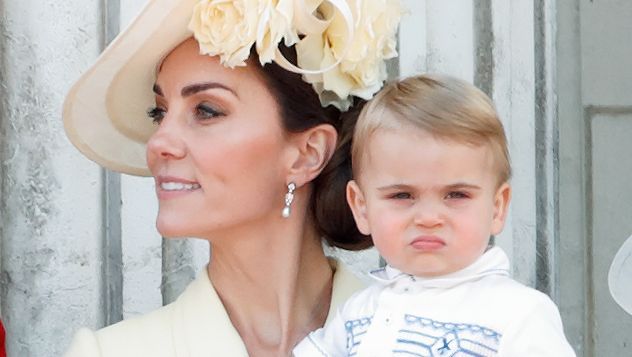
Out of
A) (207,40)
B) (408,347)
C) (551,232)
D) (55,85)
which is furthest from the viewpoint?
(551,232)

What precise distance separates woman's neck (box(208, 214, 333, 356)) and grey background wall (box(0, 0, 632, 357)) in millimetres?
668

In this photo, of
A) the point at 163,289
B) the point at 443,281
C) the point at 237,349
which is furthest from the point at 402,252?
the point at 163,289

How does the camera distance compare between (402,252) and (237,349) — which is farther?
(237,349)

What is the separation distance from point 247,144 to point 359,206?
333mm

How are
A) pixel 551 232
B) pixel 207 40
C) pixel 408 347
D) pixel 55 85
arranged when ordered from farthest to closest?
1. pixel 551 232
2. pixel 55 85
3. pixel 207 40
4. pixel 408 347

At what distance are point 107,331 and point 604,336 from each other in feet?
5.10

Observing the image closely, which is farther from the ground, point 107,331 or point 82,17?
point 82,17

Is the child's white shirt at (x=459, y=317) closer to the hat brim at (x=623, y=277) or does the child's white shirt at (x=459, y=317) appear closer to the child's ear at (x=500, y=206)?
the child's ear at (x=500, y=206)

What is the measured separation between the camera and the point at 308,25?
296 cm

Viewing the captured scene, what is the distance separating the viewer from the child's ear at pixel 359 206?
2.72 metres

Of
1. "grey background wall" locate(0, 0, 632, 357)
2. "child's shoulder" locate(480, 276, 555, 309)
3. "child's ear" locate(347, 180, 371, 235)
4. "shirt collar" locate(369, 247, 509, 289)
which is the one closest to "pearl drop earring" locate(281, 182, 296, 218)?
"child's ear" locate(347, 180, 371, 235)

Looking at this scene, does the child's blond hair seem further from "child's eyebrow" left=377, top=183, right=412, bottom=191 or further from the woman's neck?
the woman's neck

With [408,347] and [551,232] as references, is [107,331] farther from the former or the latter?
[551,232]

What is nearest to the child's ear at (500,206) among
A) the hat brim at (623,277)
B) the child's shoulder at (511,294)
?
the child's shoulder at (511,294)
